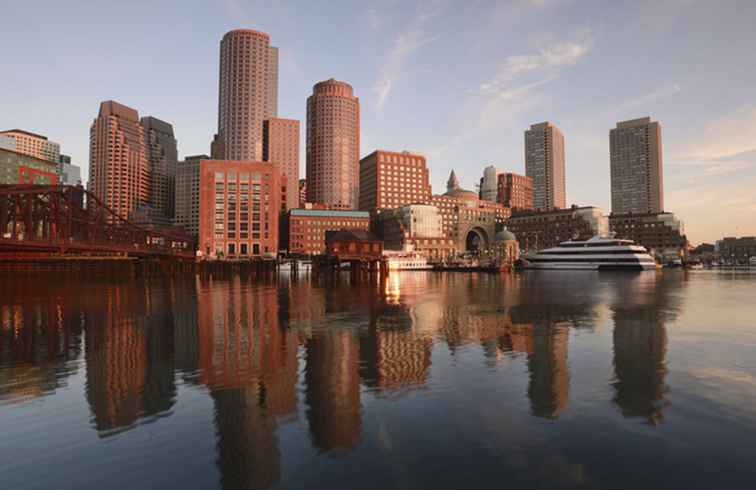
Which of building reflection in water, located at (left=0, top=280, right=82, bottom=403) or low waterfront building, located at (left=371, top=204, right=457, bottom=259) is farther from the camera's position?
low waterfront building, located at (left=371, top=204, right=457, bottom=259)

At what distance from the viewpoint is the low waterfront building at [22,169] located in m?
137

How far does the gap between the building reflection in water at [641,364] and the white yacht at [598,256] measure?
108200mm

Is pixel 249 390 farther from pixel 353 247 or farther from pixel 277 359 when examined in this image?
pixel 353 247

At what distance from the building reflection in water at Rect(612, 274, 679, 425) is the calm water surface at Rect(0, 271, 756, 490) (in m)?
0.11

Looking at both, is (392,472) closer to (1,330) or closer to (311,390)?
(311,390)

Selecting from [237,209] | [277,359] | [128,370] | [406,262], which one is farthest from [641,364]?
[237,209]

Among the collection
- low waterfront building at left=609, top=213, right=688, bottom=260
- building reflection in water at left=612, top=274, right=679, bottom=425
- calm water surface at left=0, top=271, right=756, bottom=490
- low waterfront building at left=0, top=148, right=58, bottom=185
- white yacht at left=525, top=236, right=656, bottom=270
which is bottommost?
building reflection in water at left=612, top=274, right=679, bottom=425

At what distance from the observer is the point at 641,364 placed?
16.4 m

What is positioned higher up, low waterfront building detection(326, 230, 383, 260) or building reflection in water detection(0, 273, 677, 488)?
low waterfront building detection(326, 230, 383, 260)

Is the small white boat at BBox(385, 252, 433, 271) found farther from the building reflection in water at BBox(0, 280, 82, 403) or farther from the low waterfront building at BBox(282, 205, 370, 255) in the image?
the building reflection in water at BBox(0, 280, 82, 403)

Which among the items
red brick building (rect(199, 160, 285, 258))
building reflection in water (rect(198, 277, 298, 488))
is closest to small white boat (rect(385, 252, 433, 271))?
red brick building (rect(199, 160, 285, 258))

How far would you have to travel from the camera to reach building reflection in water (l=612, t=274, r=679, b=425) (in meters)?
11.9

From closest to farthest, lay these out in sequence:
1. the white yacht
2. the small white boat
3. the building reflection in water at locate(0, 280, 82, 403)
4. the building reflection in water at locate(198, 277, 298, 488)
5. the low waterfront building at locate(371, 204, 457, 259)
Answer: the building reflection in water at locate(198, 277, 298, 488)
the building reflection in water at locate(0, 280, 82, 403)
the white yacht
the small white boat
the low waterfront building at locate(371, 204, 457, 259)

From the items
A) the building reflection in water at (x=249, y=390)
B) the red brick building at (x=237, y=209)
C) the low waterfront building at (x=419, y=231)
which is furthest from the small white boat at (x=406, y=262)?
the building reflection in water at (x=249, y=390)
